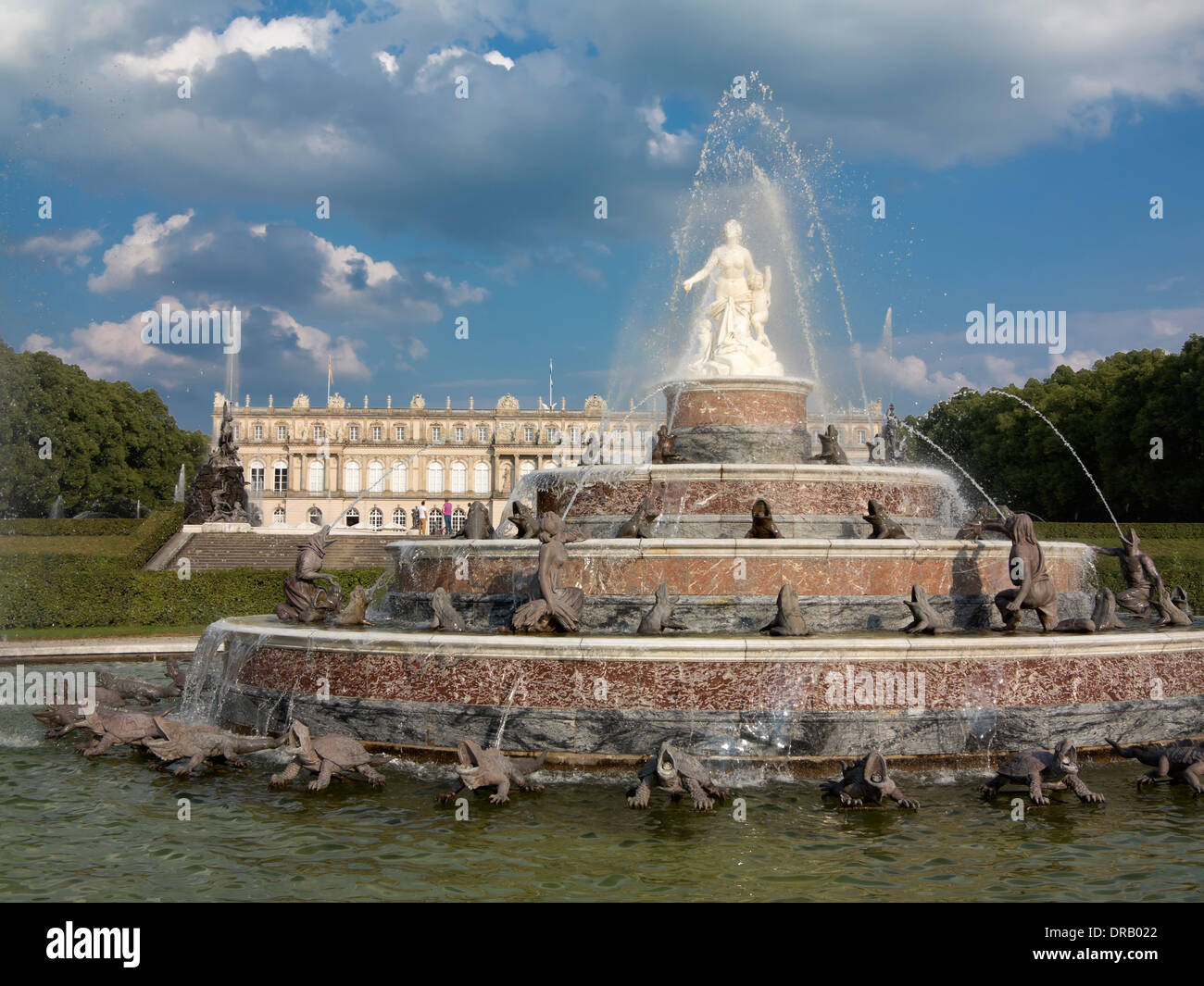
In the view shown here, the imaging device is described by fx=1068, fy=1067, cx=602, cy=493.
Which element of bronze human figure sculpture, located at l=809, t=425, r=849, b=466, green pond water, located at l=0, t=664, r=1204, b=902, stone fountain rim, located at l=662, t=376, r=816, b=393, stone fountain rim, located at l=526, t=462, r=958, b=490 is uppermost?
stone fountain rim, located at l=662, t=376, r=816, b=393

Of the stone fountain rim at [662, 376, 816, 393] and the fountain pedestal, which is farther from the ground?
the stone fountain rim at [662, 376, 816, 393]

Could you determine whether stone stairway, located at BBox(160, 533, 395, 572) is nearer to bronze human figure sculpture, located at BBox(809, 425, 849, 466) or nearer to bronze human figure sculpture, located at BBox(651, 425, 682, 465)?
bronze human figure sculpture, located at BBox(651, 425, 682, 465)

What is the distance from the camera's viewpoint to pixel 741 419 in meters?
16.7

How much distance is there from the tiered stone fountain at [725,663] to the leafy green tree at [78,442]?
3859 cm

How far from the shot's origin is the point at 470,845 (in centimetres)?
738

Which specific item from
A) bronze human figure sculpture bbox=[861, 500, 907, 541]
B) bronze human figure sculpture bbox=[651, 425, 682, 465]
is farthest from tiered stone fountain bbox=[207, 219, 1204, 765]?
bronze human figure sculpture bbox=[651, 425, 682, 465]

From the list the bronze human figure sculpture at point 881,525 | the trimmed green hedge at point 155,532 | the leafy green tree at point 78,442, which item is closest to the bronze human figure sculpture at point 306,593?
the bronze human figure sculpture at point 881,525

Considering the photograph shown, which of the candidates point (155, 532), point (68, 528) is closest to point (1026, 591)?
point (155, 532)

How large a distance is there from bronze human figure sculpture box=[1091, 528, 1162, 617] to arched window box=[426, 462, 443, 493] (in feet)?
317

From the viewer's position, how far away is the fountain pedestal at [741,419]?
16422 mm

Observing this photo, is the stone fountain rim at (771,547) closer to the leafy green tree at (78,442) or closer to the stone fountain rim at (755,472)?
the stone fountain rim at (755,472)

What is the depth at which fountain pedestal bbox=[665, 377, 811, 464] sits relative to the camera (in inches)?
647

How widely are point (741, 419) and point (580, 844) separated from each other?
33.6ft
